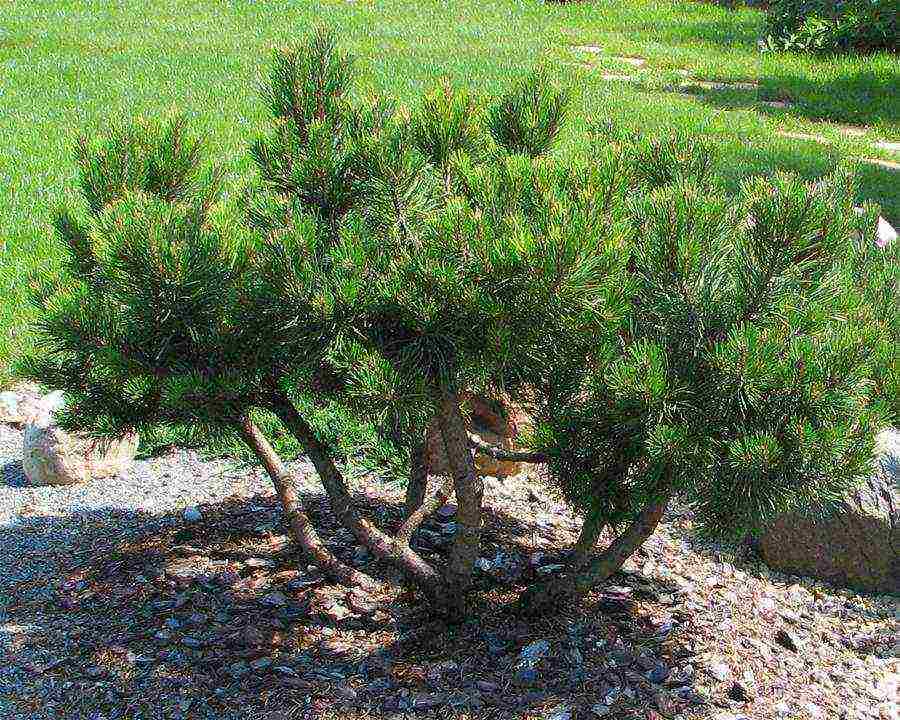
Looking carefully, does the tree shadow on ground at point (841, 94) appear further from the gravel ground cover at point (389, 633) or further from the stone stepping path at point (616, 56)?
the gravel ground cover at point (389, 633)

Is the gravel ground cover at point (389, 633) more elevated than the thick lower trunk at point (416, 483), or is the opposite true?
the thick lower trunk at point (416, 483)

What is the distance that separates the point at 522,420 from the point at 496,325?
2.00 metres

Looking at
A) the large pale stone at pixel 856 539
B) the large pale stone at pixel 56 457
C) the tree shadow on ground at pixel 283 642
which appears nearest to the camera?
the tree shadow on ground at pixel 283 642

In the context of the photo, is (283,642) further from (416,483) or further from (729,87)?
(729,87)

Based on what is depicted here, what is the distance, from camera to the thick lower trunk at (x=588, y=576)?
3232 millimetres

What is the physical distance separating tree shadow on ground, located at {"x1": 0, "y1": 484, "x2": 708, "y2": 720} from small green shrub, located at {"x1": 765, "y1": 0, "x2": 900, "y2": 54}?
11.4m

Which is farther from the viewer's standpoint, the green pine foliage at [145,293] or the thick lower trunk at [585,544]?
the thick lower trunk at [585,544]

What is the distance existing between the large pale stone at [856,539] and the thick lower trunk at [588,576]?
0.99 metres

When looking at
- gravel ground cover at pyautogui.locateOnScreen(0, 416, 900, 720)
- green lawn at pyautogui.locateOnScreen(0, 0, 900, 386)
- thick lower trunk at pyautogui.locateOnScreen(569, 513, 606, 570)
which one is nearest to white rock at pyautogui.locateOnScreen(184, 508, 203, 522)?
gravel ground cover at pyautogui.locateOnScreen(0, 416, 900, 720)

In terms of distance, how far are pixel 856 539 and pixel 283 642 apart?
2.16m

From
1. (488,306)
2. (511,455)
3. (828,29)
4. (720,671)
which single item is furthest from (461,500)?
(828,29)

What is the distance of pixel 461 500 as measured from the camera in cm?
319

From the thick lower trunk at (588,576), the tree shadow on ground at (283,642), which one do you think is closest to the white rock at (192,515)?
the tree shadow on ground at (283,642)

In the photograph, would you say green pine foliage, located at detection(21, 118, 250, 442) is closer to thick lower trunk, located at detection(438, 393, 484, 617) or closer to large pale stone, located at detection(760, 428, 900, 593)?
thick lower trunk, located at detection(438, 393, 484, 617)
